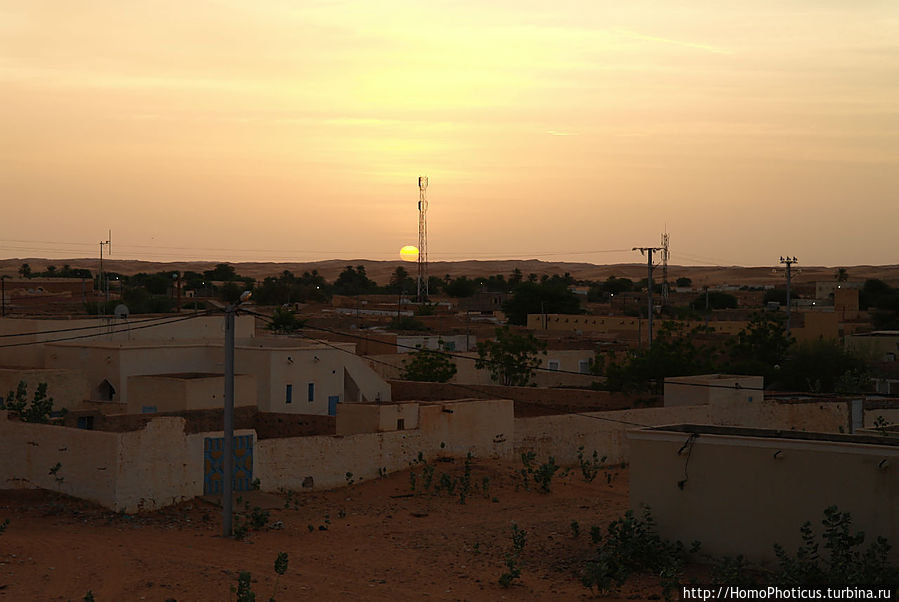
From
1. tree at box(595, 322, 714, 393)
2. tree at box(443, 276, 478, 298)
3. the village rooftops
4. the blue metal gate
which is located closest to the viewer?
the village rooftops

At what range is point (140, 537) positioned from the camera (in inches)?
752

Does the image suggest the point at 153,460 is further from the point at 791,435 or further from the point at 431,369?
the point at 431,369

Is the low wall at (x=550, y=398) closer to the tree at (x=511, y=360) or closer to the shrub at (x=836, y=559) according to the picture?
the tree at (x=511, y=360)

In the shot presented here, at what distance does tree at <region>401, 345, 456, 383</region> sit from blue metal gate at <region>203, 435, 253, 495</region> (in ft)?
66.4

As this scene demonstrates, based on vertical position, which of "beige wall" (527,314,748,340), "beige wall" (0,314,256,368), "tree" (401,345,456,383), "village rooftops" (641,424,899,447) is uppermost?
"beige wall" (0,314,256,368)

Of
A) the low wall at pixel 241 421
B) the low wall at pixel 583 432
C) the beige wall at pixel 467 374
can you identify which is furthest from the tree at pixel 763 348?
the low wall at pixel 241 421

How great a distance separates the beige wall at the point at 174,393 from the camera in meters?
29.8

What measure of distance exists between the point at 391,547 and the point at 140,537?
4.41 metres

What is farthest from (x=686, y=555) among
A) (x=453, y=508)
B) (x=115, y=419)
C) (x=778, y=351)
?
(x=778, y=351)

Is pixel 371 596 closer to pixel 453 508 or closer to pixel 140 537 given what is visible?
pixel 140 537

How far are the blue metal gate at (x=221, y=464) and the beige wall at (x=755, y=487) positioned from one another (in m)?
8.38

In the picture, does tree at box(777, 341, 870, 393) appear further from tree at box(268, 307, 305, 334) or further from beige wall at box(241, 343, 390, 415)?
tree at box(268, 307, 305, 334)

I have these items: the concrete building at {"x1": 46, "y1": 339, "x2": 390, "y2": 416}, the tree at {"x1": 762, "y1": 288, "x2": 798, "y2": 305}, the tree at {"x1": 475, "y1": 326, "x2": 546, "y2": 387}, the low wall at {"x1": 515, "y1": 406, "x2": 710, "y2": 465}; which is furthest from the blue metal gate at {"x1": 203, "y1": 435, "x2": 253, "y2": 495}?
the tree at {"x1": 762, "y1": 288, "x2": 798, "y2": 305}

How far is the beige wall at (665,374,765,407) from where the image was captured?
1378 inches
